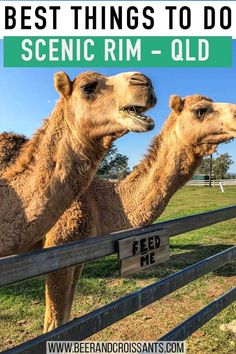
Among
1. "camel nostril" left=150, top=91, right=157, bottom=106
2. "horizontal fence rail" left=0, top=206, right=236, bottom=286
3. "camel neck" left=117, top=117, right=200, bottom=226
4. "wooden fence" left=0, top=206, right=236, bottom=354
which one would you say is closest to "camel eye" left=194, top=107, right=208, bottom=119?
"camel neck" left=117, top=117, right=200, bottom=226

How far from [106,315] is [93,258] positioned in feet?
1.13

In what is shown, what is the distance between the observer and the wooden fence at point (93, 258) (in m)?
1.77

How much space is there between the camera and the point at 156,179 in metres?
4.86

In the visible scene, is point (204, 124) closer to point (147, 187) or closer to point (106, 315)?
point (147, 187)

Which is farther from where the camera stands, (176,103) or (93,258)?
(176,103)

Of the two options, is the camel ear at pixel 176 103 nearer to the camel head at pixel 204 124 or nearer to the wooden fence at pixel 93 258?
the camel head at pixel 204 124

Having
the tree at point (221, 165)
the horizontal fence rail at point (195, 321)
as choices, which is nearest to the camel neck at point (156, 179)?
the horizontal fence rail at point (195, 321)

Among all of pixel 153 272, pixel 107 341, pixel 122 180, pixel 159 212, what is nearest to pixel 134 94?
pixel 159 212

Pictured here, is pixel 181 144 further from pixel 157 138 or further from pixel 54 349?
pixel 54 349

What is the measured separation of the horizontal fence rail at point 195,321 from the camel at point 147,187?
1223 mm

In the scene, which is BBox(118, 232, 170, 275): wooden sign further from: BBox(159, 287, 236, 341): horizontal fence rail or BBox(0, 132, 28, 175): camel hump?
BBox(0, 132, 28, 175): camel hump

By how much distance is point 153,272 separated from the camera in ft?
24.6

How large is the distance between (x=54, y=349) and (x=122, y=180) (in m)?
3.23

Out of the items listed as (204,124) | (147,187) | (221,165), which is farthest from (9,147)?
(221,165)
